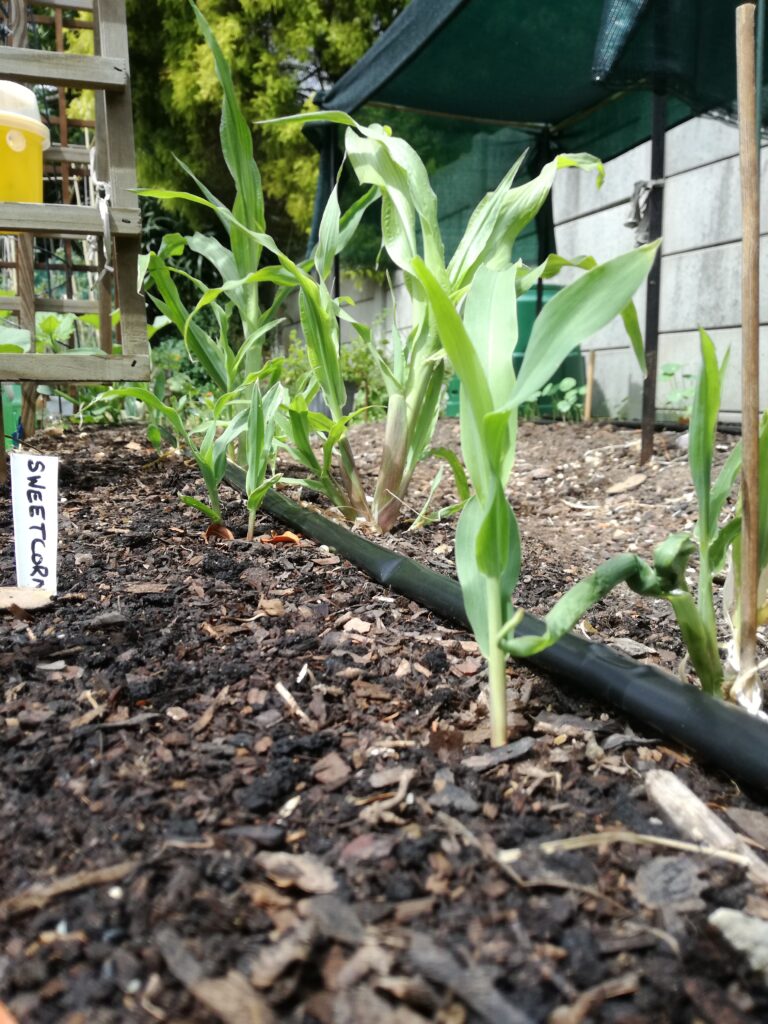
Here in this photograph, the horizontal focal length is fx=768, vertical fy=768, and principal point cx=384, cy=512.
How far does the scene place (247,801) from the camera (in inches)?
26.9

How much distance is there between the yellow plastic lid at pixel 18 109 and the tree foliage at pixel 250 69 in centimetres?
452

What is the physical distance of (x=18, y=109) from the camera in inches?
66.9

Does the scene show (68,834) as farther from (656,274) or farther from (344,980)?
(656,274)

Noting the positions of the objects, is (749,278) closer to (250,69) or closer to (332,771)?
(332,771)

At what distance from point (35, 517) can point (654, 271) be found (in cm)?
251

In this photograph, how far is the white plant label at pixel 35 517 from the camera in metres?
1.05

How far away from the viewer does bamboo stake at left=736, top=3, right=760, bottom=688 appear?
27.6 inches

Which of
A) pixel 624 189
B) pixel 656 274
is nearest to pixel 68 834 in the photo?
pixel 656 274

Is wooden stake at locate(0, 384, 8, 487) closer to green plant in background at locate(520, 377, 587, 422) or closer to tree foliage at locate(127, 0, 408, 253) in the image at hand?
green plant in background at locate(520, 377, 587, 422)

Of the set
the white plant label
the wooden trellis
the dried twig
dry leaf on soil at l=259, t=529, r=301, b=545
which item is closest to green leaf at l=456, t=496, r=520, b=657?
the dried twig

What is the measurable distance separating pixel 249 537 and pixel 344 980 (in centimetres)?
108

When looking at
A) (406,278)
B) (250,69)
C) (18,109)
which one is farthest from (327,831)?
(250,69)

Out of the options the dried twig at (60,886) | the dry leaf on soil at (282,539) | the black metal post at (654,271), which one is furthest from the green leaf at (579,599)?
the black metal post at (654,271)

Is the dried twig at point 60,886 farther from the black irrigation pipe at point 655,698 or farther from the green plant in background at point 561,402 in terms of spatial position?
the green plant in background at point 561,402
